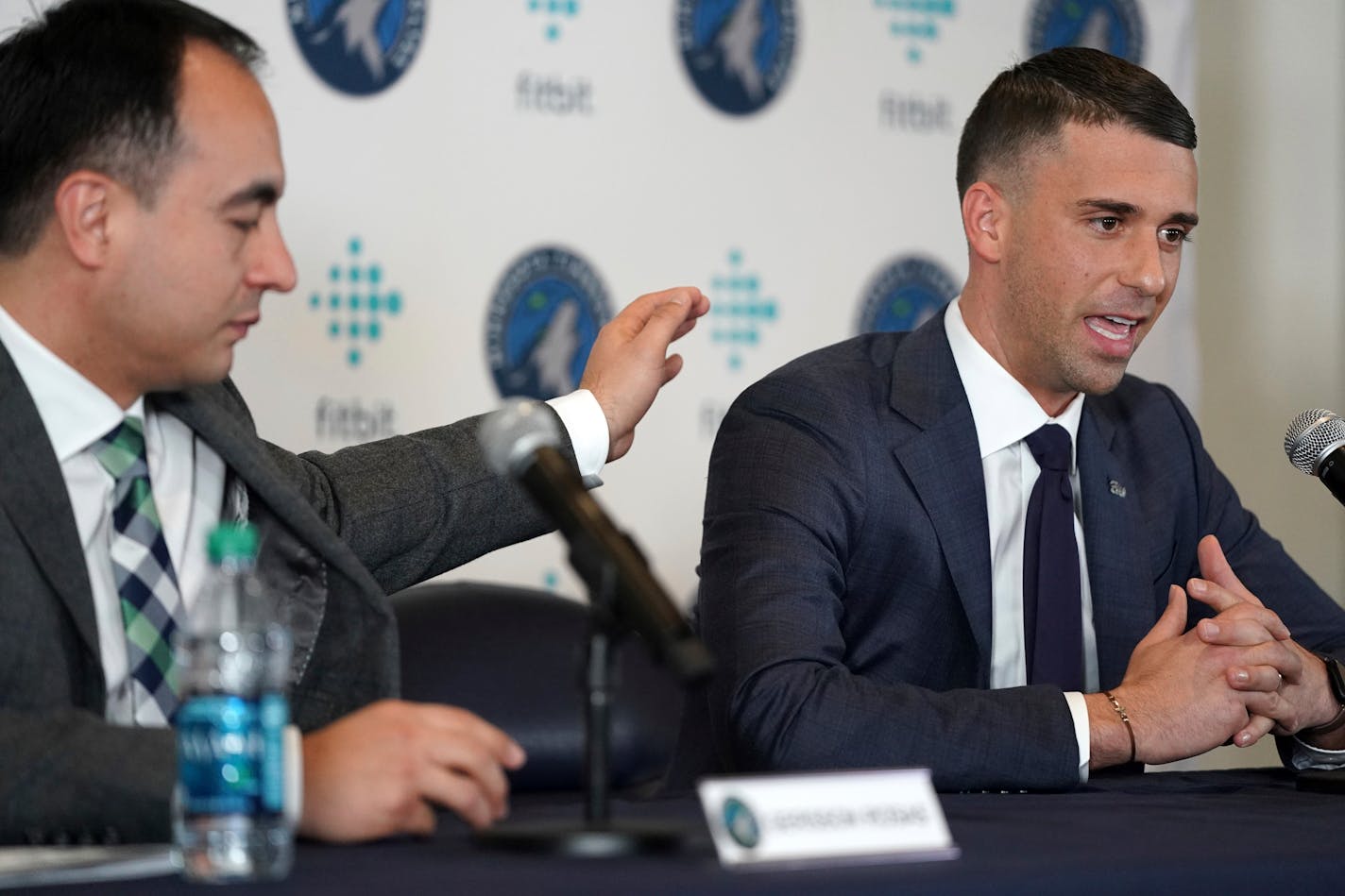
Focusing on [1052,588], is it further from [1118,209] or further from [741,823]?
[741,823]

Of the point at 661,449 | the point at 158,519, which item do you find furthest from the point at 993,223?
the point at 158,519

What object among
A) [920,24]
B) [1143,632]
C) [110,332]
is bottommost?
[1143,632]

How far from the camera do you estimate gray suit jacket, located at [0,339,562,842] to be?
133 cm

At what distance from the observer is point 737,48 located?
3271 mm

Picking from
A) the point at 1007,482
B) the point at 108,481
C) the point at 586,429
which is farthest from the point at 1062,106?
the point at 108,481

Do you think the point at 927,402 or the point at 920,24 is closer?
the point at 927,402

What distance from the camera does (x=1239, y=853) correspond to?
1.27 meters

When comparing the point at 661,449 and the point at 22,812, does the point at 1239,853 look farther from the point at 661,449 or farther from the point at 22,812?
the point at 661,449

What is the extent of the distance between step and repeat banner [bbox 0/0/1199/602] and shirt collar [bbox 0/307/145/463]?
1144 mm

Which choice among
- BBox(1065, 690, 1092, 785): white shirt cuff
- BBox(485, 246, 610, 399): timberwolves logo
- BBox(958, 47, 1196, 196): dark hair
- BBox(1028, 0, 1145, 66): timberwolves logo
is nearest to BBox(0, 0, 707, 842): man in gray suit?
BBox(1065, 690, 1092, 785): white shirt cuff

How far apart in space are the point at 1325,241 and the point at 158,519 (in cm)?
334

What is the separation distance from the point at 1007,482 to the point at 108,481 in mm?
1251

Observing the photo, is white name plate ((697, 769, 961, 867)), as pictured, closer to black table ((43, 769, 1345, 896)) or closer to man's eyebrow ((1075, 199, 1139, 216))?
black table ((43, 769, 1345, 896))

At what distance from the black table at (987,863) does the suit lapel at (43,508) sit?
38 centimetres
